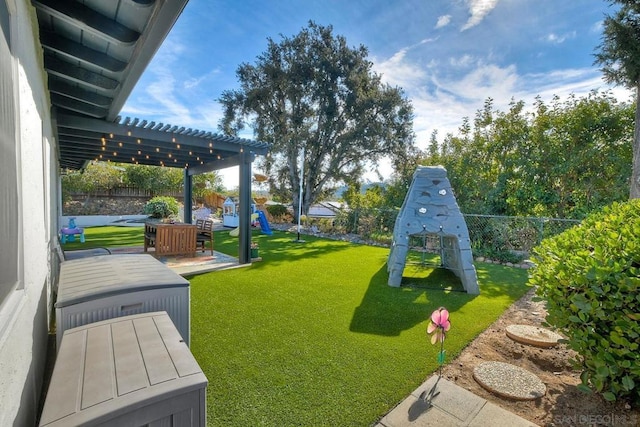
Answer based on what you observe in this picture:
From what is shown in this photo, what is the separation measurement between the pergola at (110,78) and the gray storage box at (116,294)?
1894mm

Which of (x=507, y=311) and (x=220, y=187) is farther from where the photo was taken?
(x=220, y=187)

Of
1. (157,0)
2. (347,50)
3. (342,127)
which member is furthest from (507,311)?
(347,50)

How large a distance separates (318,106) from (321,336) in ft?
44.9

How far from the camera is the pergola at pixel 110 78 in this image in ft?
6.77

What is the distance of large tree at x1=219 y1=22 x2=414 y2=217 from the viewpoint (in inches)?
563

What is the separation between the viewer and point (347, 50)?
48.1 ft

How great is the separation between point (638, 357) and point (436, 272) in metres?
4.40

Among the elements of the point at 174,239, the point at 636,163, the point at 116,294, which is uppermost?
the point at 636,163

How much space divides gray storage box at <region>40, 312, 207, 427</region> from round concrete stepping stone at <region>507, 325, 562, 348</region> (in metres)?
3.35

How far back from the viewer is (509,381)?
233cm

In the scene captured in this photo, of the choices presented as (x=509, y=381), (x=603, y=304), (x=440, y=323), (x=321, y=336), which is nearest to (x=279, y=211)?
(x=321, y=336)

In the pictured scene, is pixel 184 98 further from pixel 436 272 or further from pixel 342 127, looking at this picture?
pixel 436 272

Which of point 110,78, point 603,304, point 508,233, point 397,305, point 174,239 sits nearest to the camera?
point 603,304

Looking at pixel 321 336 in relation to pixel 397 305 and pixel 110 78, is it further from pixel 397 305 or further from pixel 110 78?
pixel 110 78
